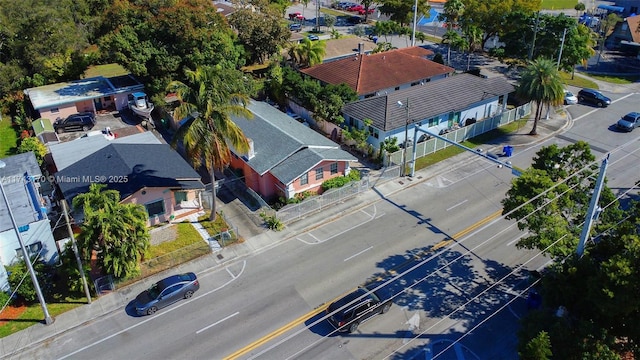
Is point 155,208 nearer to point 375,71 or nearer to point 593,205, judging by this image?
point 593,205

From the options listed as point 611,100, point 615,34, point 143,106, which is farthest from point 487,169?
point 615,34

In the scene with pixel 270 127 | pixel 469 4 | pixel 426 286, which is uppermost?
pixel 469 4

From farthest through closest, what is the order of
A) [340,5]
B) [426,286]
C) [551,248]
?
[340,5]
[426,286]
[551,248]

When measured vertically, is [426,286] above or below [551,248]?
below

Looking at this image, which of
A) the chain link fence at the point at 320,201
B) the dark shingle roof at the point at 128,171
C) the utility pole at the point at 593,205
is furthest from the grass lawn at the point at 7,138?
the utility pole at the point at 593,205

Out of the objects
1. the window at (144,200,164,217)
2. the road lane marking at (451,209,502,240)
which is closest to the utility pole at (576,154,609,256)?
the road lane marking at (451,209,502,240)

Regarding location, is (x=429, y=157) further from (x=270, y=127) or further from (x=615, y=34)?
(x=615, y=34)

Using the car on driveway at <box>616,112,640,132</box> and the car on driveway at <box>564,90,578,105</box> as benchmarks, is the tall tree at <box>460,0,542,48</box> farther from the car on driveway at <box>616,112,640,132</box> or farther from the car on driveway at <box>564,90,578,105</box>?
the car on driveway at <box>616,112,640,132</box>
